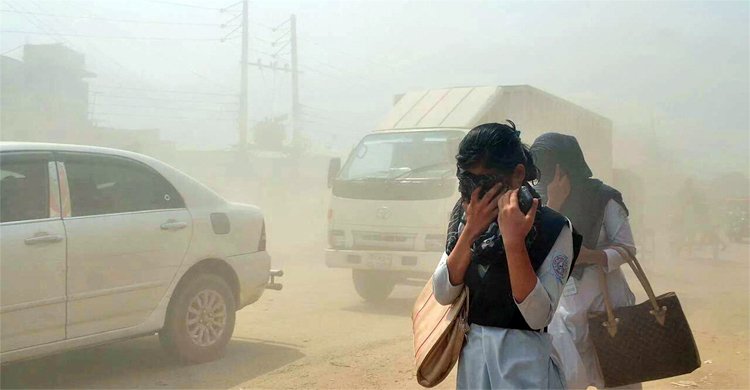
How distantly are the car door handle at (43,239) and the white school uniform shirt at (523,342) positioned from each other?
376cm

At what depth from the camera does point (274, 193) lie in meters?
31.5

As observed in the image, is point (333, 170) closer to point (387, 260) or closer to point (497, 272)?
point (387, 260)

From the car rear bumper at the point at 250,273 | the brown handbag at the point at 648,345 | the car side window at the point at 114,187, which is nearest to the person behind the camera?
the brown handbag at the point at 648,345

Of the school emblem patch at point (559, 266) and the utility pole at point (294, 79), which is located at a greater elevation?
the utility pole at point (294, 79)

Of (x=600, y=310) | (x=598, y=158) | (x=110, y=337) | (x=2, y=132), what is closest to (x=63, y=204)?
(x=110, y=337)

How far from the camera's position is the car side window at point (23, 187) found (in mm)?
5406

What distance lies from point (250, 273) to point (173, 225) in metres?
1.01

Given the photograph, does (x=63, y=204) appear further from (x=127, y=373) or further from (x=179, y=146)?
(x=179, y=146)

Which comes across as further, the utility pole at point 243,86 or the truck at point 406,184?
the utility pole at point 243,86

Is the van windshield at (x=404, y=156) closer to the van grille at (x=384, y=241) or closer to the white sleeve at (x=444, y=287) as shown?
the van grille at (x=384, y=241)

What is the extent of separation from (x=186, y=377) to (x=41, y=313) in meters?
1.27

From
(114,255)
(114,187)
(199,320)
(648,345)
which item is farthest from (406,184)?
(648,345)

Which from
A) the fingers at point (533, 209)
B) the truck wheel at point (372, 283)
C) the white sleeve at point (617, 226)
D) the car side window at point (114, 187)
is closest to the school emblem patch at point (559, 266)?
the fingers at point (533, 209)

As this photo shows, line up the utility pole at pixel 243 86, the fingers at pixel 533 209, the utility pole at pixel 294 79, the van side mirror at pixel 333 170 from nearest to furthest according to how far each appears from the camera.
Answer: the fingers at pixel 533 209
the van side mirror at pixel 333 170
the utility pole at pixel 243 86
the utility pole at pixel 294 79
